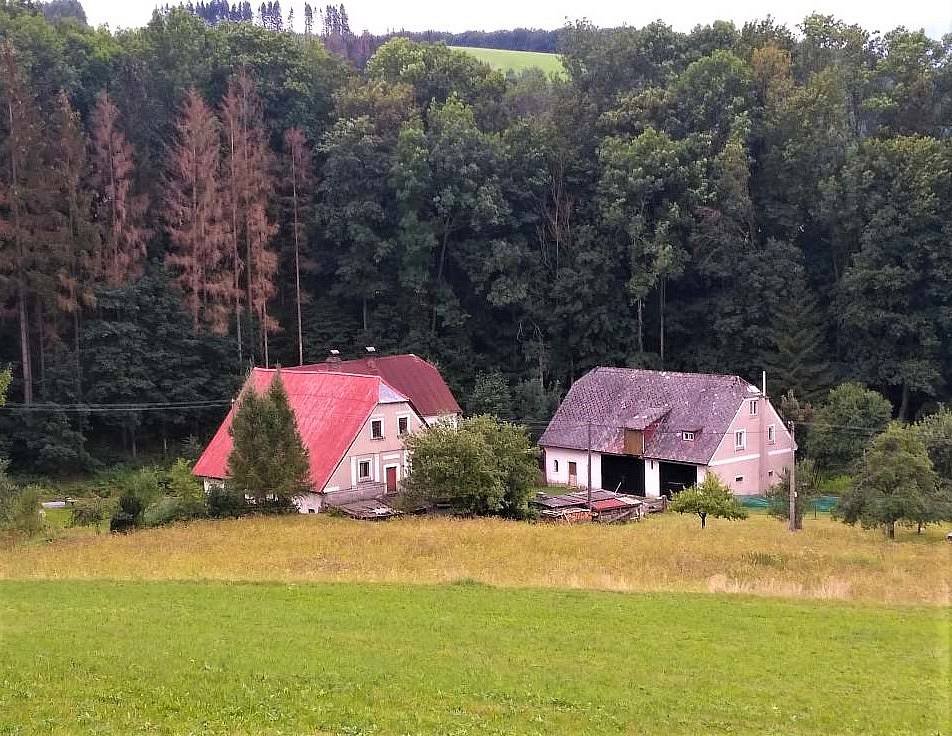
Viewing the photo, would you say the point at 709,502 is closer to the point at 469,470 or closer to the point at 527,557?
the point at 469,470

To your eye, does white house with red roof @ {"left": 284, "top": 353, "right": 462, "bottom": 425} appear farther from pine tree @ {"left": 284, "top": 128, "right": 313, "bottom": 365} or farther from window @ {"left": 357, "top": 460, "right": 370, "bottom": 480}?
pine tree @ {"left": 284, "top": 128, "right": 313, "bottom": 365}

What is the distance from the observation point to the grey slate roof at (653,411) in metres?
43.0

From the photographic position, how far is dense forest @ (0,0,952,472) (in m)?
48.2

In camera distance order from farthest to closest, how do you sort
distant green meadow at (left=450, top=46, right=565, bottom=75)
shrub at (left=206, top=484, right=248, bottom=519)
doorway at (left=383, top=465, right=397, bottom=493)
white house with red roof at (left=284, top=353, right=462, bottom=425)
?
distant green meadow at (left=450, top=46, right=565, bottom=75) → white house with red roof at (left=284, top=353, right=462, bottom=425) → doorway at (left=383, top=465, right=397, bottom=493) → shrub at (left=206, top=484, right=248, bottom=519)

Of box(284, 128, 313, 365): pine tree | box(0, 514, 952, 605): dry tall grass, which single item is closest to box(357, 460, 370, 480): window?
box(0, 514, 952, 605): dry tall grass

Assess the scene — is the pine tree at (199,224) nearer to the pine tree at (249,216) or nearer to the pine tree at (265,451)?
the pine tree at (249,216)

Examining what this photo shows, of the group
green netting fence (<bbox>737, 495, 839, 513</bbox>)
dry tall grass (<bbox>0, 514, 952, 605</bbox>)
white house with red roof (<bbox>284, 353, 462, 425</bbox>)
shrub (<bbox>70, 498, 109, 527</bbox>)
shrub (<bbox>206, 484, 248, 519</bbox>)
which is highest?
white house with red roof (<bbox>284, 353, 462, 425</bbox>)

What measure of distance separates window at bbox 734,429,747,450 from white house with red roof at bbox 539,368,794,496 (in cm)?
4

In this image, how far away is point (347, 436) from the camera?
38.3 metres

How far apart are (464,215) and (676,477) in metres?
19.6

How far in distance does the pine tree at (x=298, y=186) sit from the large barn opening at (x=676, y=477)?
2087 centimetres

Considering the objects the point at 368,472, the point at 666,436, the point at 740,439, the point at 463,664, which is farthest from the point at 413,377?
the point at 463,664

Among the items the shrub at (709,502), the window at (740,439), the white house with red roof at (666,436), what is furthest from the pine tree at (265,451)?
the window at (740,439)

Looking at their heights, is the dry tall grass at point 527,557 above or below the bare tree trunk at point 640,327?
below
